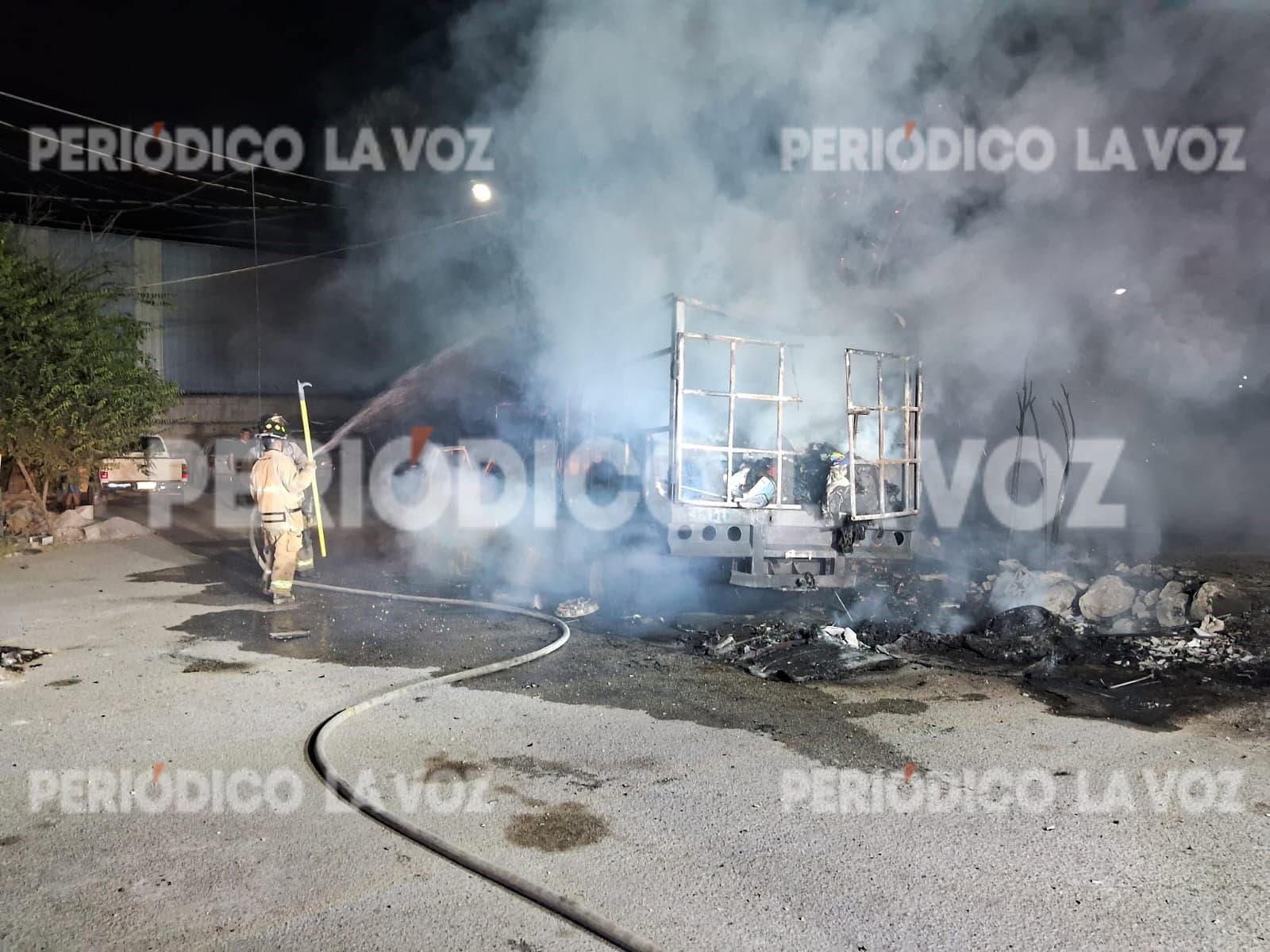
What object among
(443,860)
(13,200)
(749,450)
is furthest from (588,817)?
(13,200)

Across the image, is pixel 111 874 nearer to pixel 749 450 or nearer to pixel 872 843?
pixel 872 843

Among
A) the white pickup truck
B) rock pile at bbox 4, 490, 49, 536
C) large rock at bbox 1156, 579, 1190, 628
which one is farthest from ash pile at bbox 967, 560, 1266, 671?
the white pickup truck

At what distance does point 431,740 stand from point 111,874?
5.46 ft

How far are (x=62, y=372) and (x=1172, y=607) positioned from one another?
13.3 m

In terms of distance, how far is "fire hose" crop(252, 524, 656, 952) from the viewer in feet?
9.37

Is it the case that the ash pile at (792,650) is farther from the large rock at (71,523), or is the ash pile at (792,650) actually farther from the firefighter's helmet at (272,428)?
the large rock at (71,523)

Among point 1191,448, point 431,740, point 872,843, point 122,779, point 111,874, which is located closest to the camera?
point 111,874

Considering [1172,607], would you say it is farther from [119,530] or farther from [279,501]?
[119,530]

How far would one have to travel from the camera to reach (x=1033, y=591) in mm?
7770

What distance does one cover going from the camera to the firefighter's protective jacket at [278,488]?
800 centimetres

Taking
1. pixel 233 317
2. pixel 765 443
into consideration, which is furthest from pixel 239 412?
pixel 765 443

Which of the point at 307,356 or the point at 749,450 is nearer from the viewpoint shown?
the point at 749,450

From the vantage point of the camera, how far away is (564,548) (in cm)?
914

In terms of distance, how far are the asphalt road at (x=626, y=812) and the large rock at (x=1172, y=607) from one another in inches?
81.4
